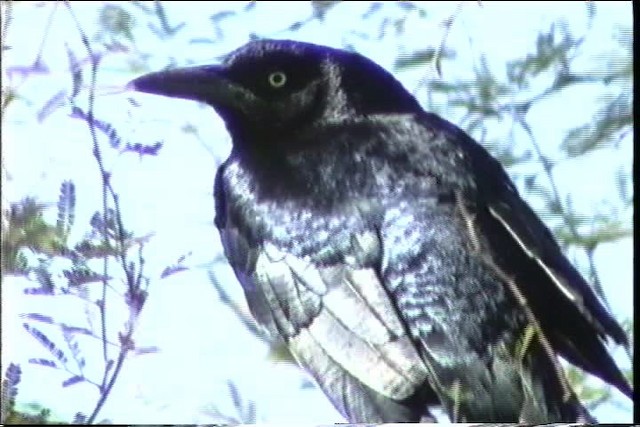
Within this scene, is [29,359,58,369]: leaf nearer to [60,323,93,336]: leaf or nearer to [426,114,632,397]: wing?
[60,323,93,336]: leaf

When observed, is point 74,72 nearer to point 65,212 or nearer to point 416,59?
point 65,212

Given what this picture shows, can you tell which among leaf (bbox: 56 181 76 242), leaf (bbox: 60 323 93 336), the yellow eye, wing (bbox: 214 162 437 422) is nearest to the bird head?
the yellow eye

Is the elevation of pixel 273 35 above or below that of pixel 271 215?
above

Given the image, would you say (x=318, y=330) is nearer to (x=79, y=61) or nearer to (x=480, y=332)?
(x=480, y=332)

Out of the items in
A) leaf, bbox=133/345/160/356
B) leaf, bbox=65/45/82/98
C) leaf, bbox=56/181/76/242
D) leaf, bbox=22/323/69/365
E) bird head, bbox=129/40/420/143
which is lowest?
leaf, bbox=133/345/160/356

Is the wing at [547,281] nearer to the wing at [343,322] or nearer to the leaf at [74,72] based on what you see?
the wing at [343,322]

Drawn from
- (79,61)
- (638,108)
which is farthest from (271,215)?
(638,108)
